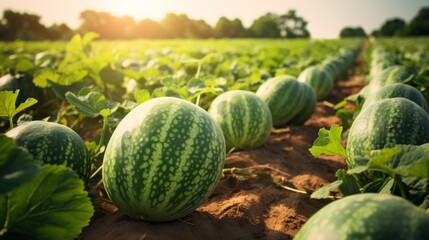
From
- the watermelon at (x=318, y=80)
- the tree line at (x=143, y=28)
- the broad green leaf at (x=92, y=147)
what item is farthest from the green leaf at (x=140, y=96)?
the tree line at (x=143, y=28)

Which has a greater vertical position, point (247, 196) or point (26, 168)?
point (26, 168)

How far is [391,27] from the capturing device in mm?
79000

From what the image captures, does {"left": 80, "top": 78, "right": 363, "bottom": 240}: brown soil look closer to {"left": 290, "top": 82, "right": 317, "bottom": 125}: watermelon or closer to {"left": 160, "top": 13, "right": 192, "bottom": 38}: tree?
{"left": 290, "top": 82, "right": 317, "bottom": 125}: watermelon

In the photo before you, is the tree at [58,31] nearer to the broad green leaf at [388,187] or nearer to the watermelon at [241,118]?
the watermelon at [241,118]

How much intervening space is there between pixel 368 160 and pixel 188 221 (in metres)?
1.09

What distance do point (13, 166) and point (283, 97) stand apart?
11.8ft

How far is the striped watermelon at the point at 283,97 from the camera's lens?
4.56 meters

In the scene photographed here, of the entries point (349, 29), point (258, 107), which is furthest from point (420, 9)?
point (258, 107)

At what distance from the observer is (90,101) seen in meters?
2.82

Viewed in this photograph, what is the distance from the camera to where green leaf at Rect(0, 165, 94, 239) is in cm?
148

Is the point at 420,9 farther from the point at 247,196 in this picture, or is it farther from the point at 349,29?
the point at 247,196

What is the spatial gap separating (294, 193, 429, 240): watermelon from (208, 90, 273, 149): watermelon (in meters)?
2.11

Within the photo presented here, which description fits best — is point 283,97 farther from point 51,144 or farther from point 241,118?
point 51,144

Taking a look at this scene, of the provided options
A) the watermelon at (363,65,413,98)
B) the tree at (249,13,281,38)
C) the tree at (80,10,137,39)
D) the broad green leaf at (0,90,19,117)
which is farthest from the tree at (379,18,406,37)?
the broad green leaf at (0,90,19,117)
